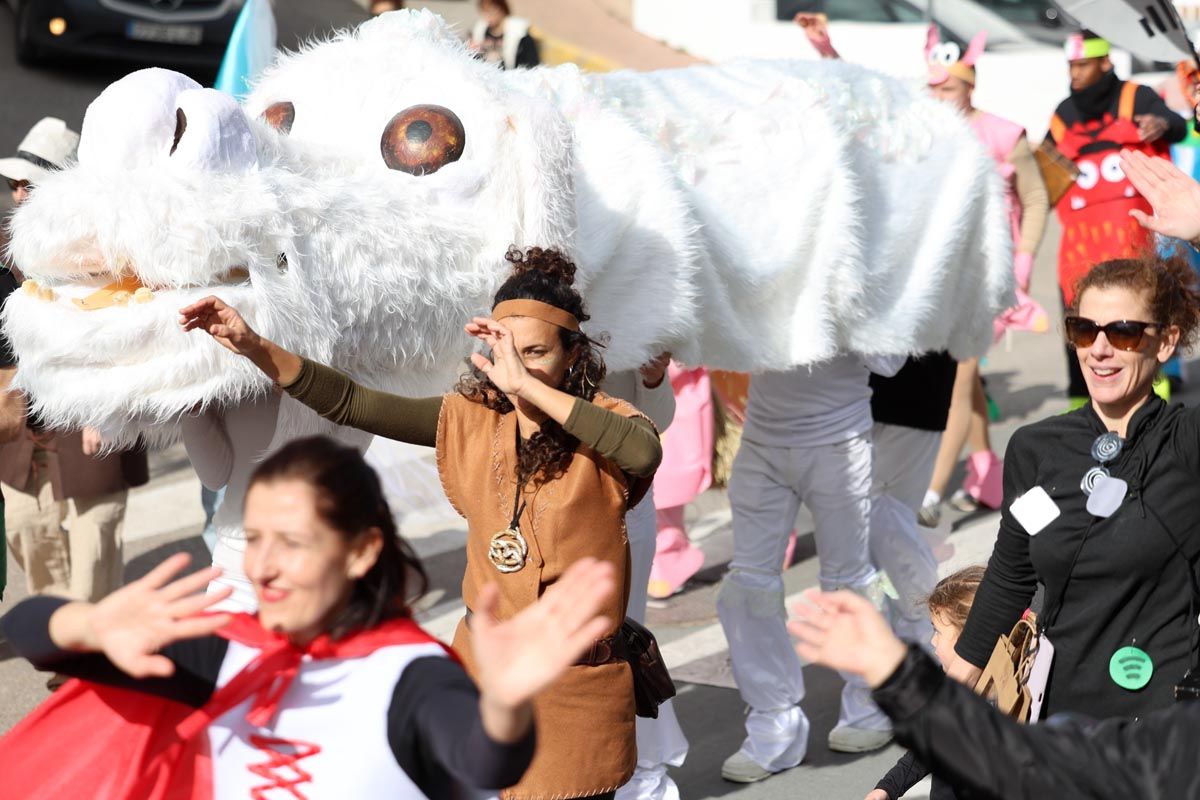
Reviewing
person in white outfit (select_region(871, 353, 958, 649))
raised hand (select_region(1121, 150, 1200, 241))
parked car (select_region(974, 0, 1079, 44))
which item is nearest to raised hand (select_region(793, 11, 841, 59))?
person in white outfit (select_region(871, 353, 958, 649))

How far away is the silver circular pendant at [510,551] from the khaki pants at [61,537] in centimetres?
280

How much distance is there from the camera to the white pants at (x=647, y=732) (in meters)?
4.13

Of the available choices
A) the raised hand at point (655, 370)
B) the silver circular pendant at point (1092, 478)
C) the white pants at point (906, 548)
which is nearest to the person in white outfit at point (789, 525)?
the white pants at point (906, 548)

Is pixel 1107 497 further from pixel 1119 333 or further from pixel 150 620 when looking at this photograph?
pixel 150 620

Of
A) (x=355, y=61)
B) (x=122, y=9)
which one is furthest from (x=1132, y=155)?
(x=122, y=9)

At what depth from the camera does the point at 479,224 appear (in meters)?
3.66

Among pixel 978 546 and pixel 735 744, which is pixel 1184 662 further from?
pixel 978 546

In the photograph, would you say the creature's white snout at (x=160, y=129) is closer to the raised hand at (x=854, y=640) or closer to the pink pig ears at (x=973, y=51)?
the raised hand at (x=854, y=640)

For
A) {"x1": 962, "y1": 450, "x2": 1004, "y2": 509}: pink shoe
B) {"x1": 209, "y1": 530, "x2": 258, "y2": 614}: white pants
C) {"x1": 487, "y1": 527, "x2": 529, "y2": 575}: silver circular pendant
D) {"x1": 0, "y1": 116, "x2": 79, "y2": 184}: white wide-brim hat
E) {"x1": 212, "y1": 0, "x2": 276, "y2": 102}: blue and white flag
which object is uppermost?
{"x1": 212, "y1": 0, "x2": 276, "y2": 102}: blue and white flag

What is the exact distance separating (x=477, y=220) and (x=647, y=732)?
1.40 m

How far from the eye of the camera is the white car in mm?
15523

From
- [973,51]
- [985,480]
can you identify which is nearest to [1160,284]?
[985,480]

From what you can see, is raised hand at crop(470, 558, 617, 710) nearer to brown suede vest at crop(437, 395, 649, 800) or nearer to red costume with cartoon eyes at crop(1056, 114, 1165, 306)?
brown suede vest at crop(437, 395, 649, 800)

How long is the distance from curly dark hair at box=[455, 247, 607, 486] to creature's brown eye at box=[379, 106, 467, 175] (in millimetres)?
398
